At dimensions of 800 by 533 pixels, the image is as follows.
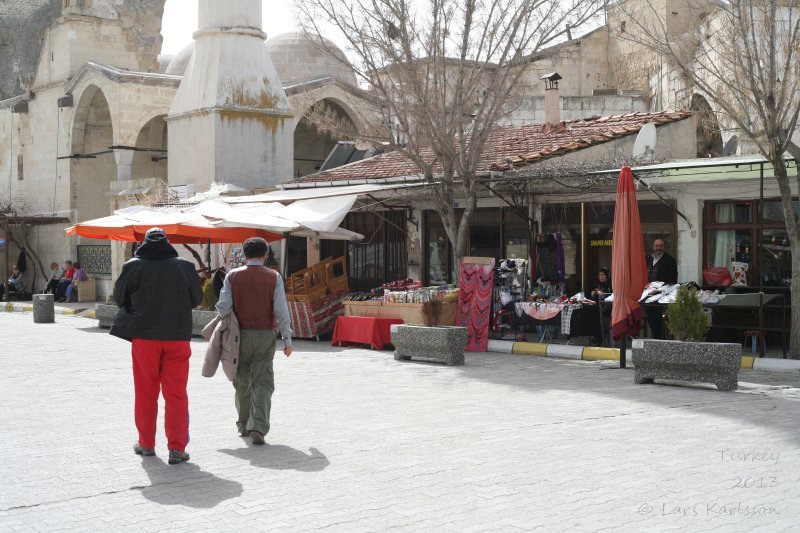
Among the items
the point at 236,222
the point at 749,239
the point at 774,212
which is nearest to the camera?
the point at 774,212

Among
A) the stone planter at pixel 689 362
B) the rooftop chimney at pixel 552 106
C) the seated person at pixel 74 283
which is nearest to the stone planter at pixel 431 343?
the stone planter at pixel 689 362

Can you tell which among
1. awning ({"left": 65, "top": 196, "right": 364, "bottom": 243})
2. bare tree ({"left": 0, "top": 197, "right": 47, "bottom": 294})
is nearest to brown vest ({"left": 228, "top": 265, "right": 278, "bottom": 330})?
awning ({"left": 65, "top": 196, "right": 364, "bottom": 243})

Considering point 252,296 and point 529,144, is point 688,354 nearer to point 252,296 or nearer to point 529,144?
point 252,296

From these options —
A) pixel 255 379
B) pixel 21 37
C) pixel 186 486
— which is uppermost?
pixel 21 37

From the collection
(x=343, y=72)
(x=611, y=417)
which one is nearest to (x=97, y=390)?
(x=611, y=417)

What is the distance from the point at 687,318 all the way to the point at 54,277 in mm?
24016

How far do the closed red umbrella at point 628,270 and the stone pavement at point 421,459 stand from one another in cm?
85

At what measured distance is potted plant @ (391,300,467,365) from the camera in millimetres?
13312

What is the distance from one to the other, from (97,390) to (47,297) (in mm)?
12302

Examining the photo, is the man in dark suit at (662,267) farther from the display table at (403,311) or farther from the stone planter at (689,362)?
the stone planter at (689,362)

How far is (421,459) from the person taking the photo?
7.00 meters

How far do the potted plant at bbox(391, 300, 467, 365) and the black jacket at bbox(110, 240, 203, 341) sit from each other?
6.37 m

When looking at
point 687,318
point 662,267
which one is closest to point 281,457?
point 687,318

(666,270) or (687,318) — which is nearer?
(687,318)
